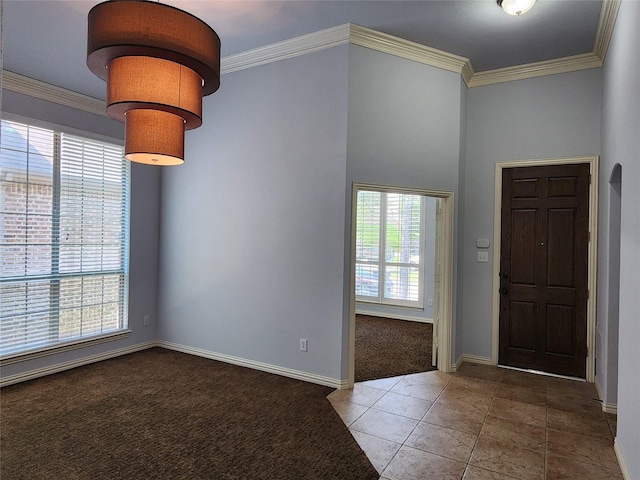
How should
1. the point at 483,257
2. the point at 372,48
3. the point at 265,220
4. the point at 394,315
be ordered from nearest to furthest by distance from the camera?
the point at 372,48
the point at 265,220
the point at 483,257
the point at 394,315

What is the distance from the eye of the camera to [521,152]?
14.8 feet

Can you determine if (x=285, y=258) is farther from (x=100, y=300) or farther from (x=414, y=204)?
(x=414, y=204)

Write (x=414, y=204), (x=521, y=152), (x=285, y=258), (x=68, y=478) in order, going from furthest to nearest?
(x=414, y=204) < (x=521, y=152) < (x=285, y=258) < (x=68, y=478)

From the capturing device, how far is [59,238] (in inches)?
176

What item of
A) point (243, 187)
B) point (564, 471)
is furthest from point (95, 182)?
point (564, 471)

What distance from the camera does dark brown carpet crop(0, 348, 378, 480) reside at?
2.63 meters

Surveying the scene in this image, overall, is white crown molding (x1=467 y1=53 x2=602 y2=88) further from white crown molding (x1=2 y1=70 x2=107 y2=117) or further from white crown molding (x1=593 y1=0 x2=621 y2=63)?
white crown molding (x1=2 y1=70 x2=107 y2=117)

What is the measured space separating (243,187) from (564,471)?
3609 millimetres

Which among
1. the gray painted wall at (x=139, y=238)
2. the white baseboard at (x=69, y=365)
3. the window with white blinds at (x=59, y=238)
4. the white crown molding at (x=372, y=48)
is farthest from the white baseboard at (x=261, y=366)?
the white crown molding at (x=372, y=48)

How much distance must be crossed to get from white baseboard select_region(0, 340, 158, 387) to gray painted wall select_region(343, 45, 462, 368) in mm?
2738

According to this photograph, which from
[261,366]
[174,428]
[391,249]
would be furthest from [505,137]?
[174,428]

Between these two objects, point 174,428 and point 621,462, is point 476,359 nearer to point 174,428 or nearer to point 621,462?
point 621,462

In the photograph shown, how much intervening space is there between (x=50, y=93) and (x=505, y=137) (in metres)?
4.88

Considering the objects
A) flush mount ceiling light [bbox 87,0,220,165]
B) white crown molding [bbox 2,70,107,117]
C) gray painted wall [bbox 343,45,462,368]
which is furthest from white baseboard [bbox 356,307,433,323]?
flush mount ceiling light [bbox 87,0,220,165]
